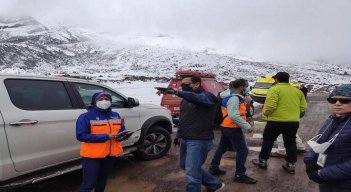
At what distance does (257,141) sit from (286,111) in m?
3.29

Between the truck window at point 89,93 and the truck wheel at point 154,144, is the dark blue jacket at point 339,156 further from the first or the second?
the truck wheel at point 154,144

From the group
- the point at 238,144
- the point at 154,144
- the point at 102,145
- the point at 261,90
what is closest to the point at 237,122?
the point at 238,144

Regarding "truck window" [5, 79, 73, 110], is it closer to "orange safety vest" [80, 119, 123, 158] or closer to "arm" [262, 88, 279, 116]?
"orange safety vest" [80, 119, 123, 158]

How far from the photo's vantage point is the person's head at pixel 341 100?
2.82m

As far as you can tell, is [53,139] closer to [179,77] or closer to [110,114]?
[110,114]

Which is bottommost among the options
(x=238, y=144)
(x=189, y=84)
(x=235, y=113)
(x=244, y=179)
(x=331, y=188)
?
(x=244, y=179)

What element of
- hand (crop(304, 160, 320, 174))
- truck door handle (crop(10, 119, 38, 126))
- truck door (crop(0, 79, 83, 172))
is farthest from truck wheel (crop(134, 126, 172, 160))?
hand (crop(304, 160, 320, 174))

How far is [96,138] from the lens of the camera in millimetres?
4109

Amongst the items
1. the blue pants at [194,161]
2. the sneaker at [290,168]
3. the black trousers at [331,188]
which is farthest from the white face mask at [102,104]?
the sneaker at [290,168]

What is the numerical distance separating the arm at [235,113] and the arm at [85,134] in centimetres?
203

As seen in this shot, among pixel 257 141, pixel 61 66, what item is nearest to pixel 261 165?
pixel 257 141

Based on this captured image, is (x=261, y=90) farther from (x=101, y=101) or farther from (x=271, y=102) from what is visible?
(x=101, y=101)

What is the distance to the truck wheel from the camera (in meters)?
6.89

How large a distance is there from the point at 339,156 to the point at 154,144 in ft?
14.9
